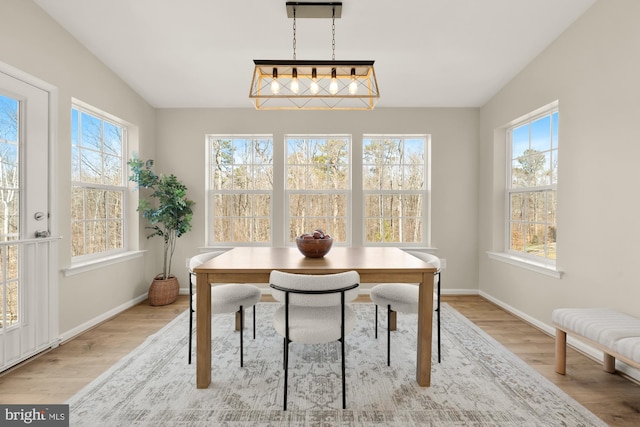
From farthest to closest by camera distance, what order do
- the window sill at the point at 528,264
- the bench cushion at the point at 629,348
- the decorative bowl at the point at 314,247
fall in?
1. the window sill at the point at 528,264
2. the decorative bowl at the point at 314,247
3. the bench cushion at the point at 629,348

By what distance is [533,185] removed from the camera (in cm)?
346

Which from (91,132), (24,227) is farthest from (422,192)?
(24,227)

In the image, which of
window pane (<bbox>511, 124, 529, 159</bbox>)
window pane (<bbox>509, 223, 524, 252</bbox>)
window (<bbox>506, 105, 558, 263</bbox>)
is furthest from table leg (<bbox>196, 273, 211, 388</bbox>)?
window pane (<bbox>511, 124, 529, 159</bbox>)

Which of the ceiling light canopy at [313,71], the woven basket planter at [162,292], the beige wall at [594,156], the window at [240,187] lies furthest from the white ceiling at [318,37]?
the woven basket planter at [162,292]

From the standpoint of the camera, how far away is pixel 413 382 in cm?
213

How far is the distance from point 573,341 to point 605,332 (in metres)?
1.01

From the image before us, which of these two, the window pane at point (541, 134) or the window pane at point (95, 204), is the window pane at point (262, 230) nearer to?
the window pane at point (95, 204)

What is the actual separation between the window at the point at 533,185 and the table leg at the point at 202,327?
11.0 ft

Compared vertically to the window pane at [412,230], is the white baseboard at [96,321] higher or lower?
lower

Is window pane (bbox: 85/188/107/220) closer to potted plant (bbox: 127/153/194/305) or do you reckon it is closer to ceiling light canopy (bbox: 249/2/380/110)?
potted plant (bbox: 127/153/194/305)

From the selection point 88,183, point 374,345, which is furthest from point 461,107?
point 88,183

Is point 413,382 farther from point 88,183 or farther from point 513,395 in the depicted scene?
point 88,183

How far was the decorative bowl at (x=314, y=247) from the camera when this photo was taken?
240 cm

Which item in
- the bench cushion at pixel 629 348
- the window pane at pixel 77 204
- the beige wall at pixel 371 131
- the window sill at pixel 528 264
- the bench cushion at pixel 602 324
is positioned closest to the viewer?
the bench cushion at pixel 629 348
